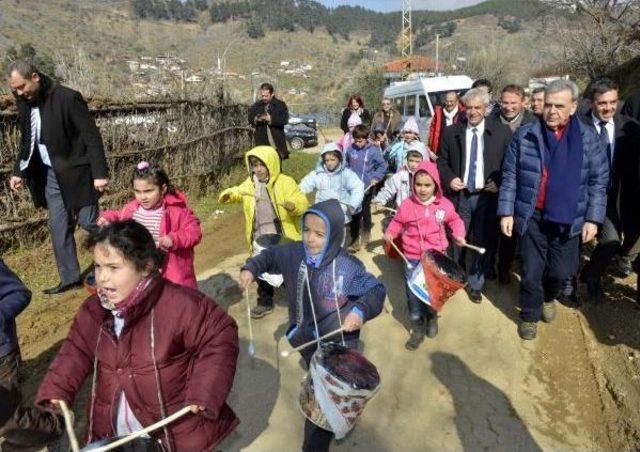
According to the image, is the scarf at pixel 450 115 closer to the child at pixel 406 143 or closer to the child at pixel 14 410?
the child at pixel 406 143

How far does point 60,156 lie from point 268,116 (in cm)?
423

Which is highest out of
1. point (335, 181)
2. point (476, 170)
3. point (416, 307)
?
point (476, 170)

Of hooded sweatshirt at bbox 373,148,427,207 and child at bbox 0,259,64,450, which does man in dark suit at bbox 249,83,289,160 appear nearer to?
hooded sweatshirt at bbox 373,148,427,207

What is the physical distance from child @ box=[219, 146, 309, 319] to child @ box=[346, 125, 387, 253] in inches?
76.0

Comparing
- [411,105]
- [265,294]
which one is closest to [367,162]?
[265,294]

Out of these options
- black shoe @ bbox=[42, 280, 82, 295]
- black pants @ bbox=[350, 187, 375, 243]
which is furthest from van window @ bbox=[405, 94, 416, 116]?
black shoe @ bbox=[42, 280, 82, 295]

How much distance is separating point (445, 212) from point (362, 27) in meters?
138

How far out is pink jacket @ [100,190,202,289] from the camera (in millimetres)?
3467

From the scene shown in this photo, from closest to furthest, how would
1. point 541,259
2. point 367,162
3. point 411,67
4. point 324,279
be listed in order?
point 324,279 < point 541,259 < point 367,162 < point 411,67

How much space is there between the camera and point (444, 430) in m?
3.07

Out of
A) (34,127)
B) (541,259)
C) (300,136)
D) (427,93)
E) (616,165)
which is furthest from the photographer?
(300,136)

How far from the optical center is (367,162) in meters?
6.49

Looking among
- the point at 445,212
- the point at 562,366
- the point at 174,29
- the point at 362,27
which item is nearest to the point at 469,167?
the point at 445,212

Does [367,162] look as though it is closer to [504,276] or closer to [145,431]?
[504,276]
